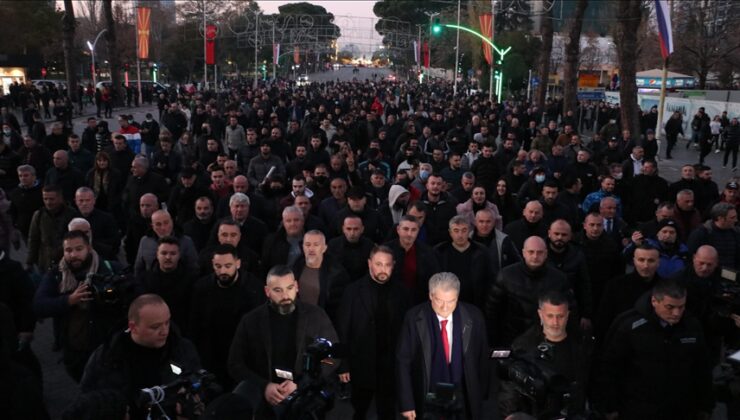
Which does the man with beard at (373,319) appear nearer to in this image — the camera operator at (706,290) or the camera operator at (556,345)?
the camera operator at (556,345)

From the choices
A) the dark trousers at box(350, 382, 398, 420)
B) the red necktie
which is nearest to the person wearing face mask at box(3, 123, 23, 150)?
the dark trousers at box(350, 382, 398, 420)

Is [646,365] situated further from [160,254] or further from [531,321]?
[160,254]

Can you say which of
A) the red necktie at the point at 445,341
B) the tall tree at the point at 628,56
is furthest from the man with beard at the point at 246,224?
the tall tree at the point at 628,56

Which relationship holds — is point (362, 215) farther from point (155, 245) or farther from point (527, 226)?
point (155, 245)

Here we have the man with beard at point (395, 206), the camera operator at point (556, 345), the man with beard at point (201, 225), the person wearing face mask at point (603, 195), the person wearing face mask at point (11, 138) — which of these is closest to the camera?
the camera operator at point (556, 345)

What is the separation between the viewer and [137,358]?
12.5ft

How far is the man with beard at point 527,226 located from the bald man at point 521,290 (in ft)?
5.55

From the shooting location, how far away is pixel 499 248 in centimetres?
655

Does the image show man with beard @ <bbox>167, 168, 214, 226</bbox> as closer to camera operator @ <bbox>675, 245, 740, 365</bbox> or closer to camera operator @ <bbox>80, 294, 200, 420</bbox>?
camera operator @ <bbox>80, 294, 200, 420</bbox>

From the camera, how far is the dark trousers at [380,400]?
5.31m

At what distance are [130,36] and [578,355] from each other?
68.2 m

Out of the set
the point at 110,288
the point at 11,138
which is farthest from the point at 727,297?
the point at 11,138

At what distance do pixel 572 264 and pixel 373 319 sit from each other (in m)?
2.09

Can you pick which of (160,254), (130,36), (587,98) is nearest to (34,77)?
(130,36)
